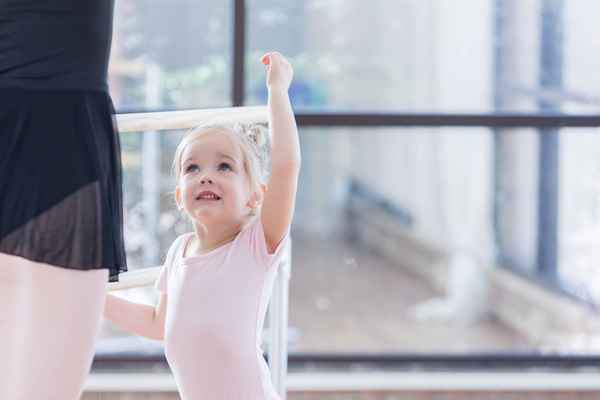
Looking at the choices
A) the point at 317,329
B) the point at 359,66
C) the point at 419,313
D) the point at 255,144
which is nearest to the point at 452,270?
the point at 419,313

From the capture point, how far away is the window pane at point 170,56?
2965 millimetres

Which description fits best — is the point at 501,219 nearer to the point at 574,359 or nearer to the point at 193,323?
the point at 574,359

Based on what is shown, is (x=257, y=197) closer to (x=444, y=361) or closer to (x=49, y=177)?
(x=49, y=177)

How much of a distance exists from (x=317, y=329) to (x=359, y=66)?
691 mm

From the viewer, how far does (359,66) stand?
3037 mm

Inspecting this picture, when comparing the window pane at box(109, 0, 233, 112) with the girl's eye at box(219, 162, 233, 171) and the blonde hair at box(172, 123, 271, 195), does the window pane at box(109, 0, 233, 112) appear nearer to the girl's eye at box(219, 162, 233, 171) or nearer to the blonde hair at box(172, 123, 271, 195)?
the blonde hair at box(172, 123, 271, 195)

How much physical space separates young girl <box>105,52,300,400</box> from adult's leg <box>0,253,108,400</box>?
31 centimetres

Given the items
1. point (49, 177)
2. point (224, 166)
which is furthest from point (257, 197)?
point (49, 177)

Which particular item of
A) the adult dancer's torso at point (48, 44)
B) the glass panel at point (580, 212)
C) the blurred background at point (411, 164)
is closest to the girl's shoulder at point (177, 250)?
the adult dancer's torso at point (48, 44)

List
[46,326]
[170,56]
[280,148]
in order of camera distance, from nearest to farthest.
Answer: [46,326], [280,148], [170,56]

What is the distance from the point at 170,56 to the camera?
2998mm

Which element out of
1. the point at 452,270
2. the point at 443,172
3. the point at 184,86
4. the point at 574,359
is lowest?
the point at 574,359

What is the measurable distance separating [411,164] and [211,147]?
133 cm

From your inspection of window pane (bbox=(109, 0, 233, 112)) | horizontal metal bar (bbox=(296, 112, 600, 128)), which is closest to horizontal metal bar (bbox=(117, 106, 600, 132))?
horizontal metal bar (bbox=(296, 112, 600, 128))
